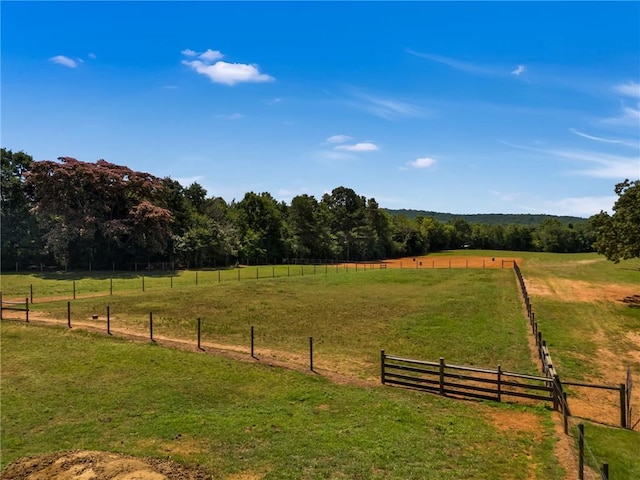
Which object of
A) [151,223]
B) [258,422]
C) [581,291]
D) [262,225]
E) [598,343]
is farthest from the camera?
[262,225]

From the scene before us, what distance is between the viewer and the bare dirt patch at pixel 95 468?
27.5 feet

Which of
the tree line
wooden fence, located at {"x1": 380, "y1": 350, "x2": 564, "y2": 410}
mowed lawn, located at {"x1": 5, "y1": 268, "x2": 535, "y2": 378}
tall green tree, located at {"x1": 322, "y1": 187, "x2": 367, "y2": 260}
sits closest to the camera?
wooden fence, located at {"x1": 380, "y1": 350, "x2": 564, "y2": 410}

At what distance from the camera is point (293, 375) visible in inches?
604

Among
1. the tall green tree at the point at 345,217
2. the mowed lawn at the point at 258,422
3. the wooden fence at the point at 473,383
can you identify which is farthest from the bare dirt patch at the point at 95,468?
the tall green tree at the point at 345,217

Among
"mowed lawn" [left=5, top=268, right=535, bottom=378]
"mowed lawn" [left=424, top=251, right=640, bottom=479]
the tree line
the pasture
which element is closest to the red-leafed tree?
the tree line

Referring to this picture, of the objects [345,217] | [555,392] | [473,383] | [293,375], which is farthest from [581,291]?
[345,217]

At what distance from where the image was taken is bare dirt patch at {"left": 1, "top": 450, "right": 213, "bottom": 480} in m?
8.38

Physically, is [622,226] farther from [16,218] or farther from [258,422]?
[16,218]

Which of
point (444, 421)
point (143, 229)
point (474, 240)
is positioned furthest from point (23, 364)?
point (474, 240)

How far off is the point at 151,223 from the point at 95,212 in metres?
6.63

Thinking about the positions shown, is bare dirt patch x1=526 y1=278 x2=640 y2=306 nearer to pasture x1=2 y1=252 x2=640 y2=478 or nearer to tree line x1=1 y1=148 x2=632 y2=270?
pasture x1=2 y1=252 x2=640 y2=478

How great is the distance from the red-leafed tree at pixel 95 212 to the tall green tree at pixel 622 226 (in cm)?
4763

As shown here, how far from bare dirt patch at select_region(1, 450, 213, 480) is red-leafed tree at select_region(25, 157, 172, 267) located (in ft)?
151

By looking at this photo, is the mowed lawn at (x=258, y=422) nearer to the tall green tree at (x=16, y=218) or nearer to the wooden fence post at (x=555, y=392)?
the wooden fence post at (x=555, y=392)
